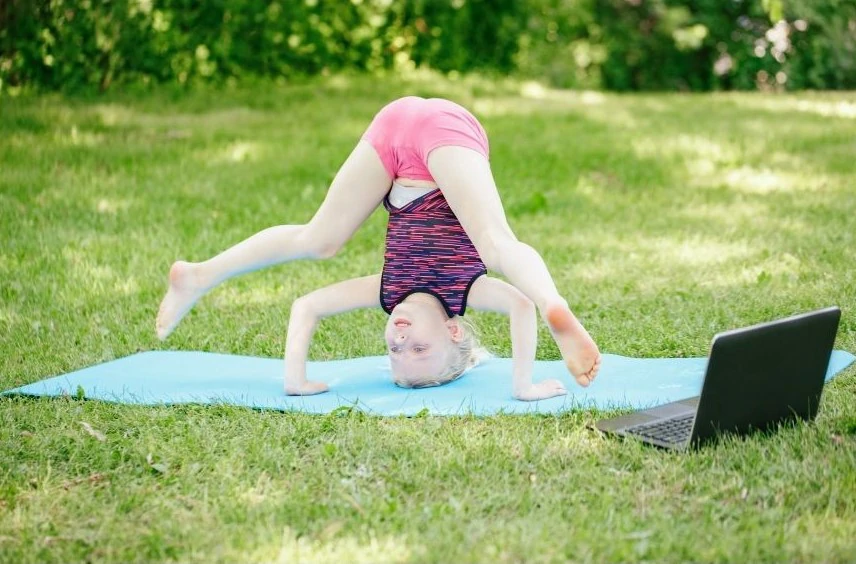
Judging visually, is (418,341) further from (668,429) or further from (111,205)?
(111,205)

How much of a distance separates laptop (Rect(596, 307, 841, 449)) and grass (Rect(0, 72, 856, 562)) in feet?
0.23

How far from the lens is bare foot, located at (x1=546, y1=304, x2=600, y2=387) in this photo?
10.9ft

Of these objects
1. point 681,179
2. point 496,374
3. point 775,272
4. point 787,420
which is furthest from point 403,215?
point 681,179

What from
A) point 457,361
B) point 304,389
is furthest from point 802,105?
point 304,389

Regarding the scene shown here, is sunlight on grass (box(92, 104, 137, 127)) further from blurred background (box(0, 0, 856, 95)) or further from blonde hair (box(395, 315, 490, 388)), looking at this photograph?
blonde hair (box(395, 315, 490, 388))

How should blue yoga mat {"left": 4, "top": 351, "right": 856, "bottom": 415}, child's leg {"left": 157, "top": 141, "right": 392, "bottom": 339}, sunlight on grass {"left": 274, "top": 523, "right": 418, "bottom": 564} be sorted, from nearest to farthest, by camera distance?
sunlight on grass {"left": 274, "top": 523, "right": 418, "bottom": 564} < blue yoga mat {"left": 4, "top": 351, "right": 856, "bottom": 415} < child's leg {"left": 157, "top": 141, "right": 392, "bottom": 339}

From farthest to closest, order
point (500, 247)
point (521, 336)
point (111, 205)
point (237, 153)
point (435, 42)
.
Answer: point (435, 42), point (237, 153), point (111, 205), point (521, 336), point (500, 247)

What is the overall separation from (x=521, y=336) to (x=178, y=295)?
4.40 ft

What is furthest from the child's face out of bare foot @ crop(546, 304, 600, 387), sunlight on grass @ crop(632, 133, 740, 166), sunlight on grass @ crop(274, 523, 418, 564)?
sunlight on grass @ crop(632, 133, 740, 166)

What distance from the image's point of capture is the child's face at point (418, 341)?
12.9ft

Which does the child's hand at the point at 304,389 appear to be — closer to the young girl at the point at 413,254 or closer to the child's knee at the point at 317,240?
the young girl at the point at 413,254

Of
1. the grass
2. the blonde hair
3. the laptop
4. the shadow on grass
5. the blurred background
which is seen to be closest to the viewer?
the grass

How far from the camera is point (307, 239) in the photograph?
4047mm

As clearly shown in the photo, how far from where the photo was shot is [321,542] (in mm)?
2729
